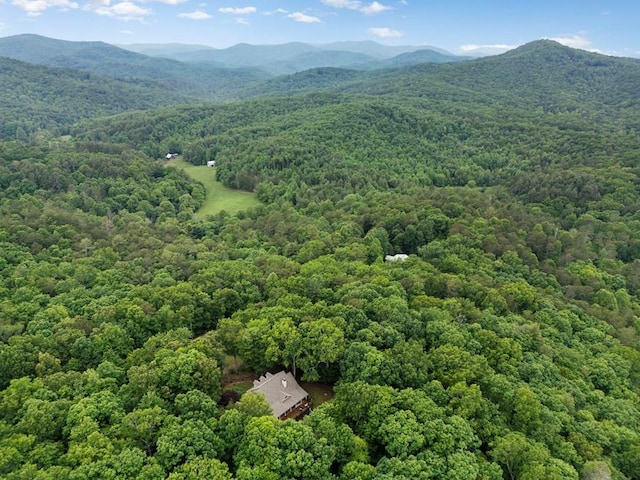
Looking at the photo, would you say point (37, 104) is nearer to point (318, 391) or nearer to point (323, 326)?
point (323, 326)

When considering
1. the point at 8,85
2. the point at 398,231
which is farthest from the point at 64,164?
the point at 8,85

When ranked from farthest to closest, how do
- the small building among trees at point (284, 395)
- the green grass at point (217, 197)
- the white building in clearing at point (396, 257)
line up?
the green grass at point (217, 197)
the white building in clearing at point (396, 257)
the small building among trees at point (284, 395)

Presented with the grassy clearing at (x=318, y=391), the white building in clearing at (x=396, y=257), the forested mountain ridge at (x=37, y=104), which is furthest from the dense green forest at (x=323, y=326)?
the forested mountain ridge at (x=37, y=104)

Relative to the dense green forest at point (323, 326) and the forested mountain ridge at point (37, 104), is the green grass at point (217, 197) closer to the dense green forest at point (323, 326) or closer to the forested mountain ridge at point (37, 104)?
the dense green forest at point (323, 326)

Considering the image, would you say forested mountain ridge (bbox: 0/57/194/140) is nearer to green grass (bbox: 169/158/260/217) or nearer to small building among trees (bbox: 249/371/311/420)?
green grass (bbox: 169/158/260/217)

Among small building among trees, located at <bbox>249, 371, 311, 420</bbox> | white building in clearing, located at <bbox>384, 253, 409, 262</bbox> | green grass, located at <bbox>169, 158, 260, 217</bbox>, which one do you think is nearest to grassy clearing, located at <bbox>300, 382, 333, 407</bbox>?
small building among trees, located at <bbox>249, 371, 311, 420</bbox>
